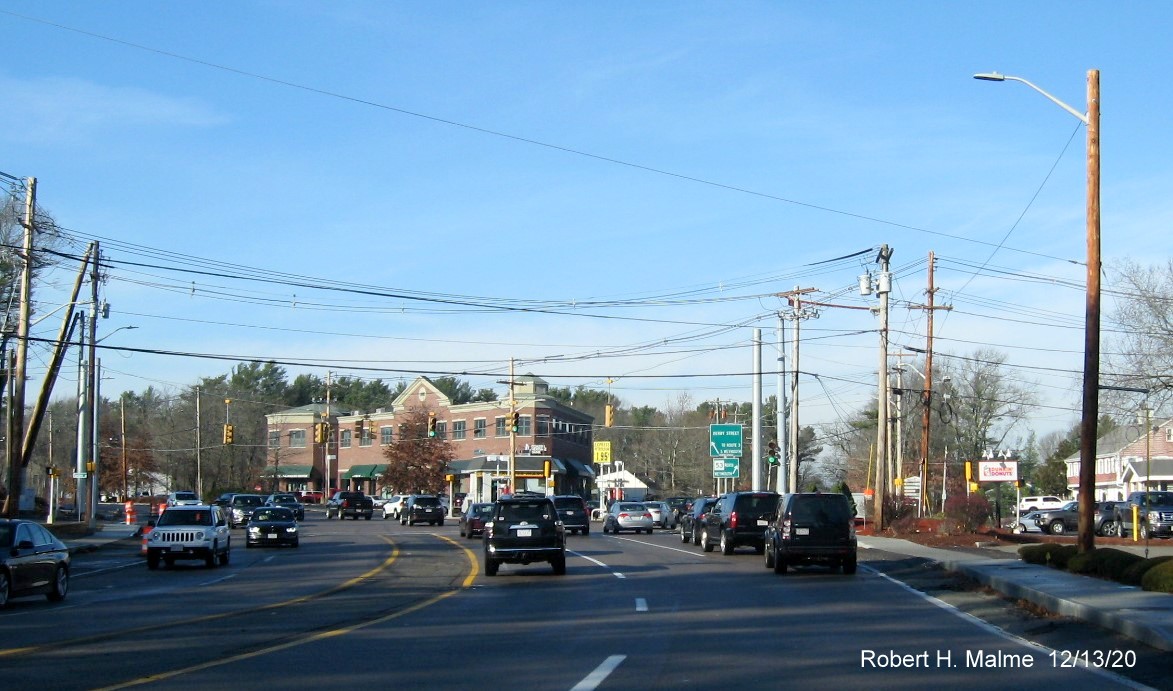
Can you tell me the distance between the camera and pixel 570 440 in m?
113

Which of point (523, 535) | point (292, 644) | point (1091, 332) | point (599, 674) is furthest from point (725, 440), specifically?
point (599, 674)

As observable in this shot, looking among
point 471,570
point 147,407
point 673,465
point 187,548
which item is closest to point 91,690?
point 471,570

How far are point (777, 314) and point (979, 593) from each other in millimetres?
38033

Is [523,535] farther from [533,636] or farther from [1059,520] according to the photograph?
[1059,520]

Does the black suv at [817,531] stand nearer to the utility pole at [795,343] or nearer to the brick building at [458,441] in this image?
the utility pole at [795,343]

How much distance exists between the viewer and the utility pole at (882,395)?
4394 cm

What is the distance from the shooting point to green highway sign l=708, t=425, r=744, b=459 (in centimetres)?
5503

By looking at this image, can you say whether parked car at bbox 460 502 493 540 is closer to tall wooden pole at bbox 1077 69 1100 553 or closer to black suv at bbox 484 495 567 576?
black suv at bbox 484 495 567 576

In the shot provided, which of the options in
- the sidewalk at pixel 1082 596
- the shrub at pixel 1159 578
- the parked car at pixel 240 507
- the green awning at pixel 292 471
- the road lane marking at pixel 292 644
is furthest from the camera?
the green awning at pixel 292 471

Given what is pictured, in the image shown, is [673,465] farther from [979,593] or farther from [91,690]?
[91,690]

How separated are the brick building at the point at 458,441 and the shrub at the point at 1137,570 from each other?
69598mm

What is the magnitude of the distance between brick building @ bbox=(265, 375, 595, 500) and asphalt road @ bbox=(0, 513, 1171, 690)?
64.4 metres

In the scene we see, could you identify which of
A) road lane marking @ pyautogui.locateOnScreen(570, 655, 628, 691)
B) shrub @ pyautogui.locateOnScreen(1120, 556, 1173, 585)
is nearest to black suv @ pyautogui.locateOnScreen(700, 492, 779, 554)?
shrub @ pyautogui.locateOnScreen(1120, 556, 1173, 585)

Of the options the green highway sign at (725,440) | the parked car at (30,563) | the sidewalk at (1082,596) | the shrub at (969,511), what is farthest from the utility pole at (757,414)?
the parked car at (30,563)
